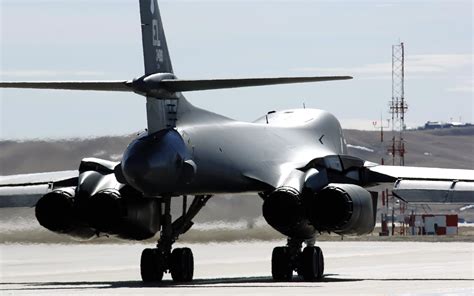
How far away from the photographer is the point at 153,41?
32.6 meters

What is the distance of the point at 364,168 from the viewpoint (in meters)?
36.2

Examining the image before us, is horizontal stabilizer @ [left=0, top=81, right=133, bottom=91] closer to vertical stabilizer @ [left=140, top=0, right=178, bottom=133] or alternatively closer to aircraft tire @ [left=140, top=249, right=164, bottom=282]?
vertical stabilizer @ [left=140, top=0, right=178, bottom=133]

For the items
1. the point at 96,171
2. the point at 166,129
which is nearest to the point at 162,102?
the point at 166,129

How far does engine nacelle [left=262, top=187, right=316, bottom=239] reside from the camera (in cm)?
3372

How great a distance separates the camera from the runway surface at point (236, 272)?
1209 inches

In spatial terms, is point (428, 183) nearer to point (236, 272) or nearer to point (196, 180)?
point (196, 180)

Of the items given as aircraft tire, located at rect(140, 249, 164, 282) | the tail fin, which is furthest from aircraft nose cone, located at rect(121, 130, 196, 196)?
aircraft tire, located at rect(140, 249, 164, 282)

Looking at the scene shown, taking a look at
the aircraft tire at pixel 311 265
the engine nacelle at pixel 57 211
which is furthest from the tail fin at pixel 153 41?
the aircraft tire at pixel 311 265

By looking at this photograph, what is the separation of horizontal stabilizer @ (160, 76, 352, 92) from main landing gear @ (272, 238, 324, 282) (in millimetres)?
6598

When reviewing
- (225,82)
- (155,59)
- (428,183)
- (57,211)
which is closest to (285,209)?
(225,82)

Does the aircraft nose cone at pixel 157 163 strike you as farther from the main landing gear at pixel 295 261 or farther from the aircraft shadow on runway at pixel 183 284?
the main landing gear at pixel 295 261

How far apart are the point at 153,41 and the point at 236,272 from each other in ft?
35.6

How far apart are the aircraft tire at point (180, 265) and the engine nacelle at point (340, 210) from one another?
3689 mm

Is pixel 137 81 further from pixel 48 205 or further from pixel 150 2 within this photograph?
pixel 48 205
